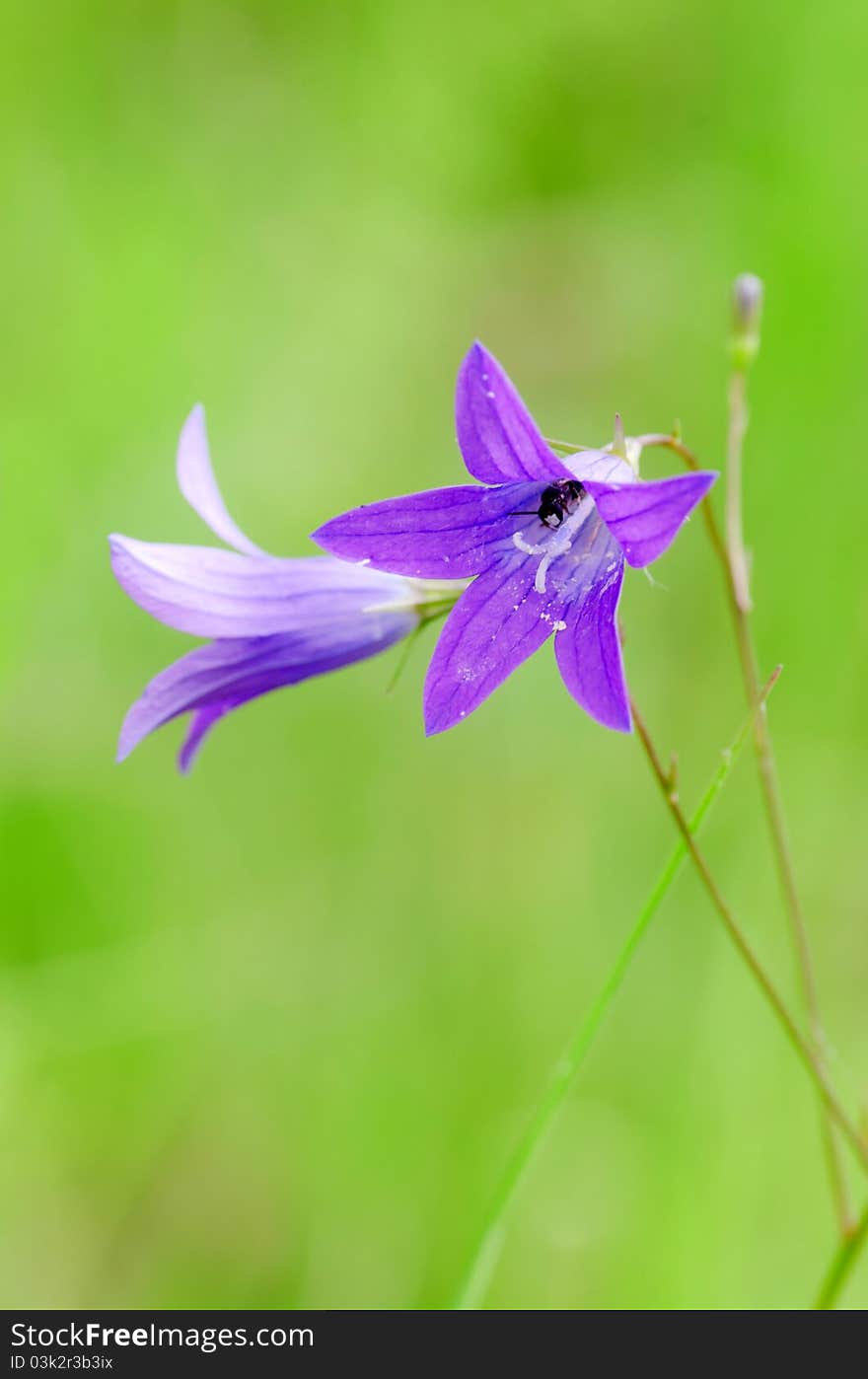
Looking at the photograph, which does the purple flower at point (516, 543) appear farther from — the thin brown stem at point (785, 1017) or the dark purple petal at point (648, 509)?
the thin brown stem at point (785, 1017)

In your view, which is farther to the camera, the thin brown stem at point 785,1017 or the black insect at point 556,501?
the black insect at point 556,501

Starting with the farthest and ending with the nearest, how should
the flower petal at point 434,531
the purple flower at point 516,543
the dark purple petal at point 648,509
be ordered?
the flower petal at point 434,531
the purple flower at point 516,543
the dark purple petal at point 648,509

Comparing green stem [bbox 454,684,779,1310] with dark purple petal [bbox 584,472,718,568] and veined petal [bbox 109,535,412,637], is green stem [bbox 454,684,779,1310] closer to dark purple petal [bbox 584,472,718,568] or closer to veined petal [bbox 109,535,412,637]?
dark purple petal [bbox 584,472,718,568]

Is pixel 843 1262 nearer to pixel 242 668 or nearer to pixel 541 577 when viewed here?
pixel 541 577

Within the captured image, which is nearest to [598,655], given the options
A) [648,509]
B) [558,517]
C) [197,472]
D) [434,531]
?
[648,509]

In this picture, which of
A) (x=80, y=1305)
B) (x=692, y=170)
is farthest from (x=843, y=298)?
(x=80, y=1305)

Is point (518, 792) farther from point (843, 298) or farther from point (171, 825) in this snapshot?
point (843, 298)

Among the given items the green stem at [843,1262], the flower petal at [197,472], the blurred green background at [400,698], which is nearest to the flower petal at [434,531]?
the flower petal at [197,472]
